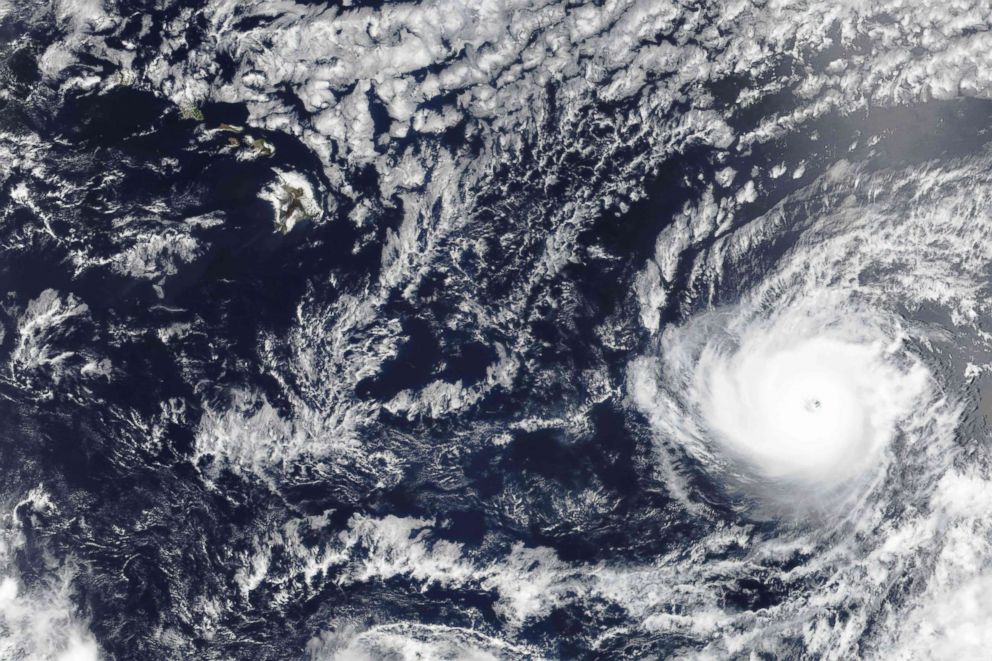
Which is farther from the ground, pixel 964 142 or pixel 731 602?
pixel 964 142

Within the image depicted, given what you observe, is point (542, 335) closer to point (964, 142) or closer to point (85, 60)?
point (964, 142)

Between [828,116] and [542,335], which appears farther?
[542,335]

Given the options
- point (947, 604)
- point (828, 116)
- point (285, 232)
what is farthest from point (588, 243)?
point (947, 604)

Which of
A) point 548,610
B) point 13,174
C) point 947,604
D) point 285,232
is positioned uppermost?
point 285,232

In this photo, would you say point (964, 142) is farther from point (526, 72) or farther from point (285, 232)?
point (285, 232)

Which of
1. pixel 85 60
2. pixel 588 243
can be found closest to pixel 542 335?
pixel 588 243

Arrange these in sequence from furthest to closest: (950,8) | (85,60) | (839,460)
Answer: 1. (839,460)
2. (85,60)
3. (950,8)

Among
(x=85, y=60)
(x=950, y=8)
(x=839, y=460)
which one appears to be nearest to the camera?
A: (x=950, y=8)
